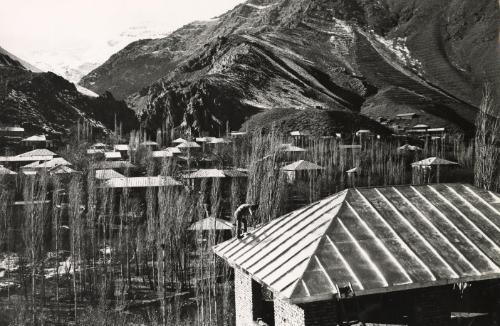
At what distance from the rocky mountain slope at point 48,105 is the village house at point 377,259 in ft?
176

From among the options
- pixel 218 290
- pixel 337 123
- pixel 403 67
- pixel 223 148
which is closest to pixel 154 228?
pixel 218 290

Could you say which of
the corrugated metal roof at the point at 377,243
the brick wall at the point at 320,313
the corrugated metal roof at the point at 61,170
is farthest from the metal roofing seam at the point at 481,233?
the corrugated metal roof at the point at 61,170

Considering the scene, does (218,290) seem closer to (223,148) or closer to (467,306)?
(467,306)

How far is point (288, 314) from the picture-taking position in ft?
24.0

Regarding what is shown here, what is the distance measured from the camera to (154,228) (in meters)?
24.0

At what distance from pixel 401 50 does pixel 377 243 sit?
127 metres

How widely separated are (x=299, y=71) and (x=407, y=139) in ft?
128

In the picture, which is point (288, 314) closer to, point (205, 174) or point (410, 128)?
point (205, 174)

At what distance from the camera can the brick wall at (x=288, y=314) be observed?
22.8ft

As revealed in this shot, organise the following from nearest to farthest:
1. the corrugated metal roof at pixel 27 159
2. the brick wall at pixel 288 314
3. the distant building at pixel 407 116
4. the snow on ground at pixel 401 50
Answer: the brick wall at pixel 288 314 → the corrugated metal roof at pixel 27 159 → the distant building at pixel 407 116 → the snow on ground at pixel 401 50

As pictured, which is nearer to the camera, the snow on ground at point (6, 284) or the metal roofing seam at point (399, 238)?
the metal roofing seam at point (399, 238)

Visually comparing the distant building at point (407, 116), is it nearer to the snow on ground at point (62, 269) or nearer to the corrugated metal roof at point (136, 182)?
the corrugated metal roof at point (136, 182)

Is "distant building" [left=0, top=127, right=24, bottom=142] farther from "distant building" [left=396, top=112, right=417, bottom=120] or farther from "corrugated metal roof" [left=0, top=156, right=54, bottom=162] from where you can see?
"distant building" [left=396, top=112, right=417, bottom=120]

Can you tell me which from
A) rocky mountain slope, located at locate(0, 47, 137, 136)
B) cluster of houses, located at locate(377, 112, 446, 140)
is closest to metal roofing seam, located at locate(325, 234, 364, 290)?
rocky mountain slope, located at locate(0, 47, 137, 136)
